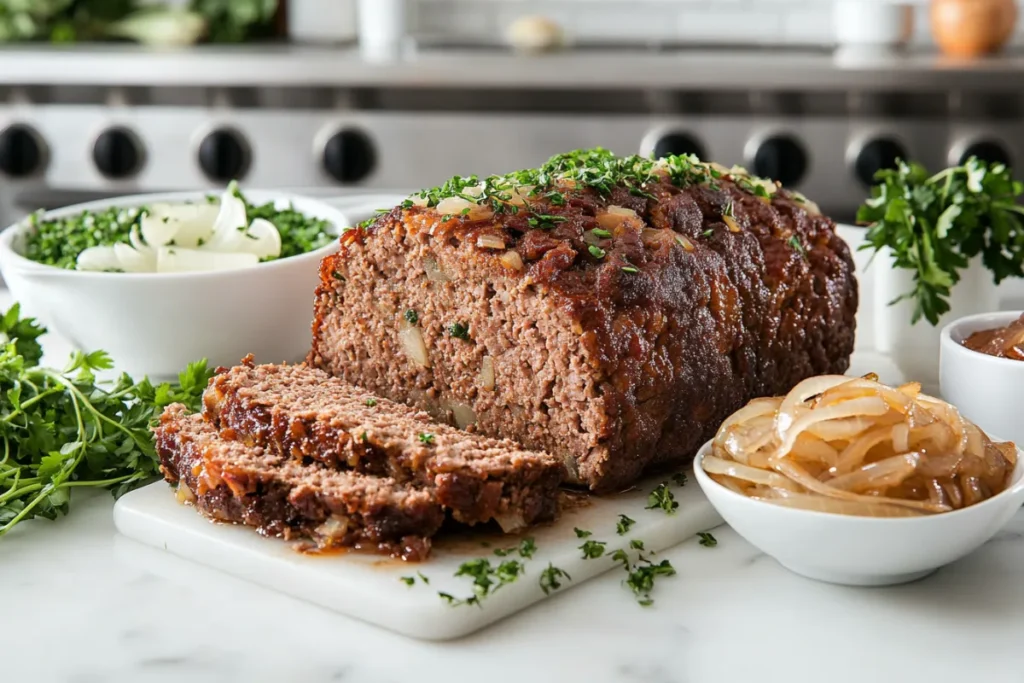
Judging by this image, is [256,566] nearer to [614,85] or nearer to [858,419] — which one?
[858,419]

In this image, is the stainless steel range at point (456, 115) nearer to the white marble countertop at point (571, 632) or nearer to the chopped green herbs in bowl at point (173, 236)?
the chopped green herbs in bowl at point (173, 236)

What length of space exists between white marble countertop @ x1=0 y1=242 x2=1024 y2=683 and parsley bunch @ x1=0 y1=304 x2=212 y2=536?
20cm

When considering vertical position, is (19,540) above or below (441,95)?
below

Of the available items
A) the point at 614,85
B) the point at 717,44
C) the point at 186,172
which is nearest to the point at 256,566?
the point at 614,85

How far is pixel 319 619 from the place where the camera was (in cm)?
228

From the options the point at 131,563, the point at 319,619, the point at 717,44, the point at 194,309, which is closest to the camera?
the point at 319,619

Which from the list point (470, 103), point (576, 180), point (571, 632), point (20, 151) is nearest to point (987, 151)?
point (470, 103)

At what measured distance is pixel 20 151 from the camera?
6680 mm

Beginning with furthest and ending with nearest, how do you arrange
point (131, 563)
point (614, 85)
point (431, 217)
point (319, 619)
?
1. point (614, 85)
2. point (431, 217)
3. point (131, 563)
4. point (319, 619)

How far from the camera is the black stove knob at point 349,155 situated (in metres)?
6.32

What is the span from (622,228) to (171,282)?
1.28m

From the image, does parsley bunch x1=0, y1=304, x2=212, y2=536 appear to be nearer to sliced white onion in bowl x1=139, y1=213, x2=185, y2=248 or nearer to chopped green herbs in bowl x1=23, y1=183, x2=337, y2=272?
chopped green herbs in bowl x1=23, y1=183, x2=337, y2=272

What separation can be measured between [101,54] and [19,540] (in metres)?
4.42

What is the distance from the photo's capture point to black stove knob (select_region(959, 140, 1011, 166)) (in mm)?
6023
